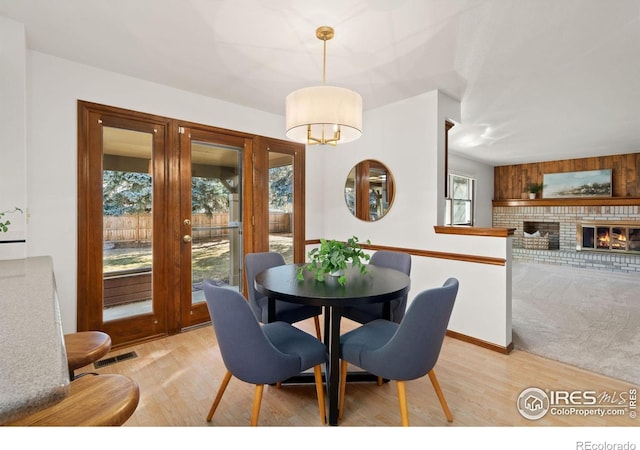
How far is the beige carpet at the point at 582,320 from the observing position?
2.57m

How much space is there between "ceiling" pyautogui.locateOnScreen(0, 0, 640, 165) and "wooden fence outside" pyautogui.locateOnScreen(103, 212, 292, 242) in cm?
127

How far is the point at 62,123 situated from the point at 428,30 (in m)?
2.82

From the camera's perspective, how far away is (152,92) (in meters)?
2.94

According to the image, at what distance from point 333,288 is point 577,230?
25.1 ft

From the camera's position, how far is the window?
21.6 feet

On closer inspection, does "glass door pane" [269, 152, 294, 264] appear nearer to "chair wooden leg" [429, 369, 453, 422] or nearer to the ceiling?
the ceiling

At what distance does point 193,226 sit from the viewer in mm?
3238

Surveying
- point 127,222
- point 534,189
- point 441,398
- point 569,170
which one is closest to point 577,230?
point 534,189

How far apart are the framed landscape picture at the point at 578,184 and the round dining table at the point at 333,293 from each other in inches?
275

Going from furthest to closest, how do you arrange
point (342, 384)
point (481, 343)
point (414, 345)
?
point (481, 343), point (342, 384), point (414, 345)

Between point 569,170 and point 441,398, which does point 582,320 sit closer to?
point 441,398

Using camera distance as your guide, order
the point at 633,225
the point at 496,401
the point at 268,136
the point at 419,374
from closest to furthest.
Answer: the point at 419,374
the point at 496,401
the point at 268,136
the point at 633,225

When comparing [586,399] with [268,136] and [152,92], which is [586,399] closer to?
[268,136]

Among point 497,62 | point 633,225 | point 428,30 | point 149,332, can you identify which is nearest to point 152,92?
point 149,332
